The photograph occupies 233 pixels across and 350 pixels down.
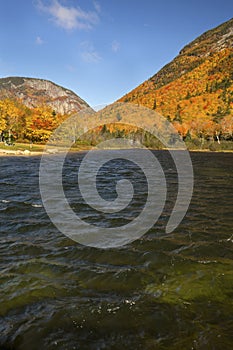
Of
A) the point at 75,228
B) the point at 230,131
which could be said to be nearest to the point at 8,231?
the point at 75,228

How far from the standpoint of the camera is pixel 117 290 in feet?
22.8

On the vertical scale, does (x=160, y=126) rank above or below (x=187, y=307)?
above

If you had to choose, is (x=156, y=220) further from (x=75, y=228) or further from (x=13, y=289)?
(x=13, y=289)

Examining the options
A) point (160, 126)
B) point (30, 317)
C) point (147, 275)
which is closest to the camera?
point (30, 317)

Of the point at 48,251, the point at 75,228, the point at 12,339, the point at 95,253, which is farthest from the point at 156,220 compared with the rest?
the point at 12,339

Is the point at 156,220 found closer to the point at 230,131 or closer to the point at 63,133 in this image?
the point at 63,133

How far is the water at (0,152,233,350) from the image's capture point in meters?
5.32

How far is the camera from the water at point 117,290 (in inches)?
209

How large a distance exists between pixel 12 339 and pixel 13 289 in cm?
176

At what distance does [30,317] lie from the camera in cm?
581

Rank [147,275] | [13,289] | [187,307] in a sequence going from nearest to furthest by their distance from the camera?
[187,307] → [13,289] → [147,275]

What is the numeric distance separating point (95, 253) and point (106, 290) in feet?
7.47

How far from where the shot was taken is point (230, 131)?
124500 millimetres

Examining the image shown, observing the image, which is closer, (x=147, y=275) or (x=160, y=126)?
(x=147, y=275)
